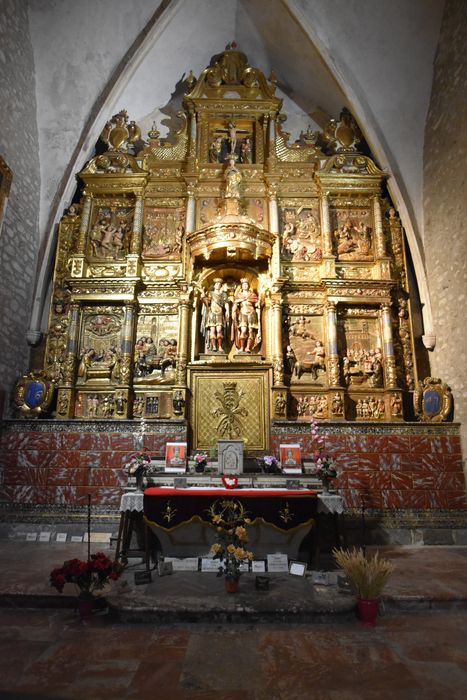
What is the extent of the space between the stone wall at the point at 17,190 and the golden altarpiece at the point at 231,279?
32.2 inches

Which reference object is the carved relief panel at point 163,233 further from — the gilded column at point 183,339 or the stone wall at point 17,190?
the stone wall at point 17,190

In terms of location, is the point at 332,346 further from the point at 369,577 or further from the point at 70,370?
the point at 369,577

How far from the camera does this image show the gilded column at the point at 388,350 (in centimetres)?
1097

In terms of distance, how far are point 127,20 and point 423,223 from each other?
33.4 feet

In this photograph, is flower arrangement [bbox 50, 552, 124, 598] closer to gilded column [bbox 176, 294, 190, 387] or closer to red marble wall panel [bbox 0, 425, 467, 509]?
red marble wall panel [bbox 0, 425, 467, 509]

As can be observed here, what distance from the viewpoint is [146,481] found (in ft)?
25.5

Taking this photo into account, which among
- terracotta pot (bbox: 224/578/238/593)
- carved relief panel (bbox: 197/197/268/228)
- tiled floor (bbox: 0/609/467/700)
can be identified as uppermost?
carved relief panel (bbox: 197/197/268/228)

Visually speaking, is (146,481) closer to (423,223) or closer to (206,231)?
(206,231)

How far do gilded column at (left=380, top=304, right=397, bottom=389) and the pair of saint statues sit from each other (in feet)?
10.6

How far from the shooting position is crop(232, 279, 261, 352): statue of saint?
11414mm

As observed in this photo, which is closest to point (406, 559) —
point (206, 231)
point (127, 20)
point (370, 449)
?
point (370, 449)

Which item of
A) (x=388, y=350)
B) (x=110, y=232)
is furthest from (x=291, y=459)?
(x=110, y=232)

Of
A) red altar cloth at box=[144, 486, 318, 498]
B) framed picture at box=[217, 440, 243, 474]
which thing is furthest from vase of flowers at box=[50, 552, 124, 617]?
framed picture at box=[217, 440, 243, 474]

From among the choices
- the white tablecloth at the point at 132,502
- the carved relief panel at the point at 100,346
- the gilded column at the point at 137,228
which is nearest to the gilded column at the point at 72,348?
the carved relief panel at the point at 100,346
